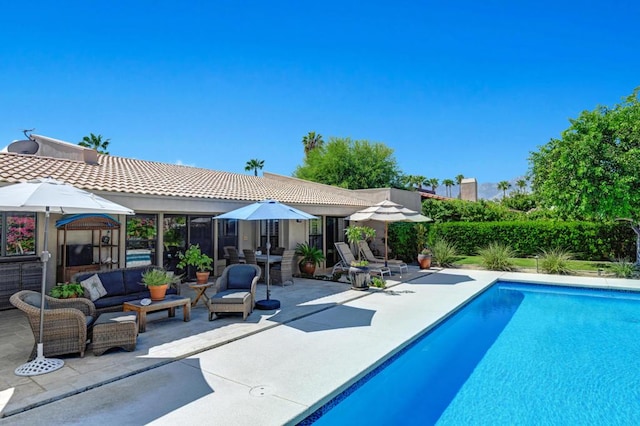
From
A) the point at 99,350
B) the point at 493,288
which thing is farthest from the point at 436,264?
the point at 99,350

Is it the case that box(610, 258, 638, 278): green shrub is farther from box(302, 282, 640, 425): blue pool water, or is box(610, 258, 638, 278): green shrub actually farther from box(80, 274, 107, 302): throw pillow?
box(80, 274, 107, 302): throw pillow

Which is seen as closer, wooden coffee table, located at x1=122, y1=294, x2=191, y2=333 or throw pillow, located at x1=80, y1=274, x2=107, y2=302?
wooden coffee table, located at x1=122, y1=294, x2=191, y2=333

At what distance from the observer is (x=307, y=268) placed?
15.2 meters

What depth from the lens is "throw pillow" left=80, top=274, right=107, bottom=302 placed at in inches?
314

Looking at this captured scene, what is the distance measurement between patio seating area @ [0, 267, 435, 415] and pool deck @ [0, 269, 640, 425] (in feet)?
0.07

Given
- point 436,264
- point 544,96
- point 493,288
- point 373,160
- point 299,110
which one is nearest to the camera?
point 493,288

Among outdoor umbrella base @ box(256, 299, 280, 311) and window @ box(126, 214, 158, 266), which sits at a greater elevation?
→ window @ box(126, 214, 158, 266)

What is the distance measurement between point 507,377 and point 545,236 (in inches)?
630

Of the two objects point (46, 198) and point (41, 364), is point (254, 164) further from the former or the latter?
point (41, 364)

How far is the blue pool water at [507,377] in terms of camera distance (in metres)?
5.24

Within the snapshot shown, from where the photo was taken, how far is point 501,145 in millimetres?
31766

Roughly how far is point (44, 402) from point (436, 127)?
32.1 metres

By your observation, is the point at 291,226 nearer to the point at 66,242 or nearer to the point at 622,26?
the point at 66,242

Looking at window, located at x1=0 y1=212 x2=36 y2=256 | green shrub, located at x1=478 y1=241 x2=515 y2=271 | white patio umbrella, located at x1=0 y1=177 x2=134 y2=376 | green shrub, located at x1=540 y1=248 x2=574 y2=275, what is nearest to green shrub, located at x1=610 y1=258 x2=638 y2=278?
green shrub, located at x1=540 y1=248 x2=574 y2=275
